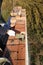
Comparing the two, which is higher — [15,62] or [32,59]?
[15,62]

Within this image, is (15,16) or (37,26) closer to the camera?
(15,16)

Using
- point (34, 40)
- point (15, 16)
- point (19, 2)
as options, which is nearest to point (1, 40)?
point (15, 16)

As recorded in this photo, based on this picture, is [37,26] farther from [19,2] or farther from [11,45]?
[11,45]

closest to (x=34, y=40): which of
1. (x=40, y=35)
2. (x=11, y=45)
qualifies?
(x=40, y=35)

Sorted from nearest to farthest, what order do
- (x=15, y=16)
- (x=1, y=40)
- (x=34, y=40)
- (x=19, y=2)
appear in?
(x=1, y=40) → (x=15, y=16) → (x=34, y=40) → (x=19, y=2)

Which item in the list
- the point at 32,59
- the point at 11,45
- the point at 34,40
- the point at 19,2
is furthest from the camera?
the point at 19,2

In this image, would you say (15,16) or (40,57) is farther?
(40,57)

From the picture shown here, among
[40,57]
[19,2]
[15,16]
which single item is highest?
[15,16]

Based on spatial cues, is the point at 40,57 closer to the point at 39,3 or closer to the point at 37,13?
the point at 37,13

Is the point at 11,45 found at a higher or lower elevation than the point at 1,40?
lower
